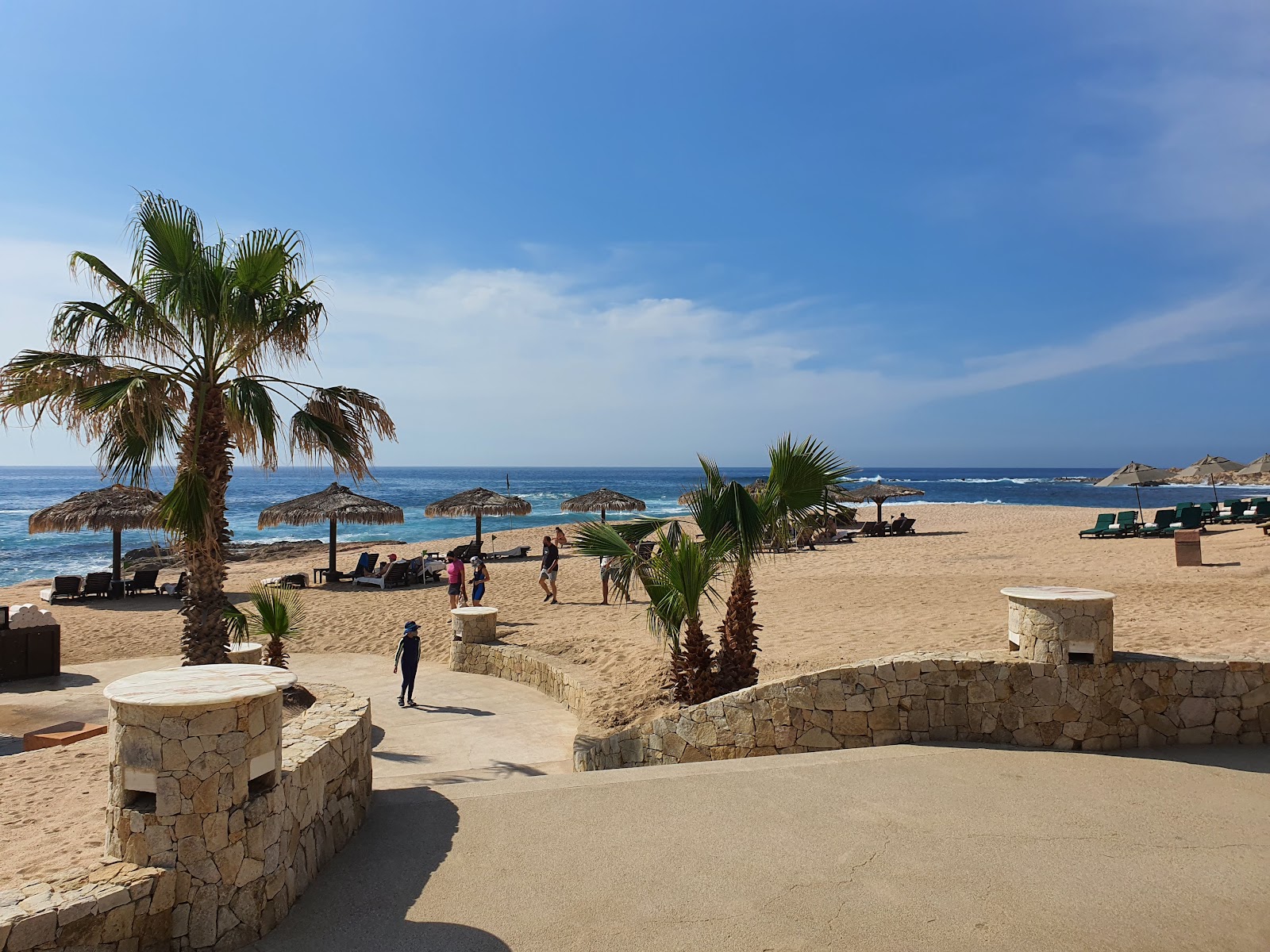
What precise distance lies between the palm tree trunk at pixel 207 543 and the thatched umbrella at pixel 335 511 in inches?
469

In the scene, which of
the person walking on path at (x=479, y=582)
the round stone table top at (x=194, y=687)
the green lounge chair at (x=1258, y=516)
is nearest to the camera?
the round stone table top at (x=194, y=687)

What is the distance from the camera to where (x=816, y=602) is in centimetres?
1186

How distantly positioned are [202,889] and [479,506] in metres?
19.5

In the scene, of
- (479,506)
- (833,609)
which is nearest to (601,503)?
(479,506)

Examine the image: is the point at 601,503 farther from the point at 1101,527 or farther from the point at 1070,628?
the point at 1070,628

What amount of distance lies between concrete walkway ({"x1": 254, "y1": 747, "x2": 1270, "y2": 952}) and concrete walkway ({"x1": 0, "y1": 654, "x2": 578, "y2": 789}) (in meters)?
1.85

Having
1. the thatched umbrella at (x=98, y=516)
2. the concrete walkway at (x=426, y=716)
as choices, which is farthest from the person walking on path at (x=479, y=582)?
the thatched umbrella at (x=98, y=516)

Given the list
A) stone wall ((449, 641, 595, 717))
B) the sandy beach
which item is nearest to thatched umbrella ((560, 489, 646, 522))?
the sandy beach

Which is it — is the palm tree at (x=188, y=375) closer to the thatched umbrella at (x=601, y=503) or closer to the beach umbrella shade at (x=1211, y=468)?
the thatched umbrella at (x=601, y=503)

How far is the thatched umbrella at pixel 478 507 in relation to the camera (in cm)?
2205

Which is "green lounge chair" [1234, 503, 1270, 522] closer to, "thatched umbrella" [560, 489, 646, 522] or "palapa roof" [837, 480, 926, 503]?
"palapa roof" [837, 480, 926, 503]

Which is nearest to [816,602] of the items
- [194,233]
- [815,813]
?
[815,813]

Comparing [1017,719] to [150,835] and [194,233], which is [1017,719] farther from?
[194,233]

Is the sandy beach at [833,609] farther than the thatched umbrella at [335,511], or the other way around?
the thatched umbrella at [335,511]
